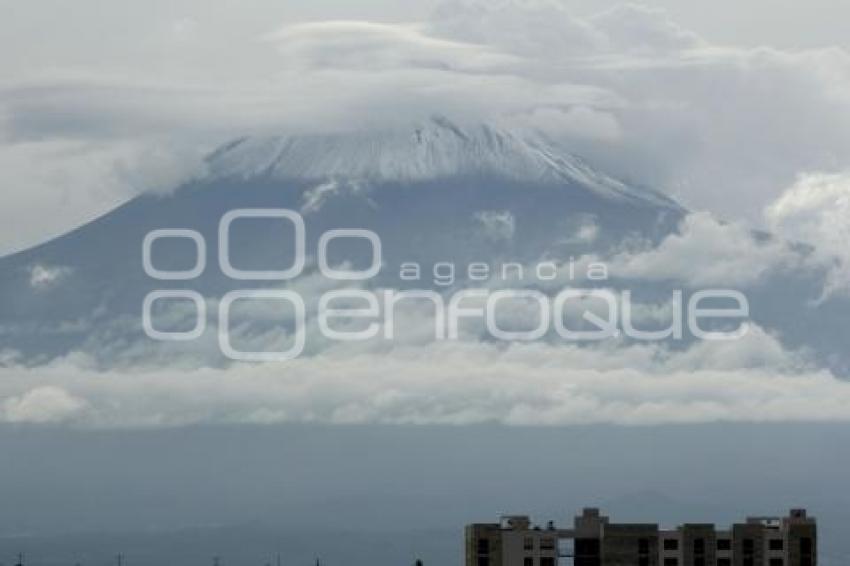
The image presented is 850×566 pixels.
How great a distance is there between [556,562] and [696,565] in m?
6.90

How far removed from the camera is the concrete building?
167625 mm

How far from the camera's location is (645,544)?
552 ft

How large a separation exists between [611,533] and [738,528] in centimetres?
649

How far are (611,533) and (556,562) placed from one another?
9.82ft

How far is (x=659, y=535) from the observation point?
16862 cm

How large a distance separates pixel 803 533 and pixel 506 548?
14.2 metres

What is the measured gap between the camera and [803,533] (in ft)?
553

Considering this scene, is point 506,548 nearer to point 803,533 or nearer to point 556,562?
point 556,562

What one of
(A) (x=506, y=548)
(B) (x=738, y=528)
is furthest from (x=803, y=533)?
(A) (x=506, y=548)

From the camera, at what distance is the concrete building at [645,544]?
167625mm

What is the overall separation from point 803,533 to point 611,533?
920 cm

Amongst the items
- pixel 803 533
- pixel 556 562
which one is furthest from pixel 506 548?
pixel 803 533

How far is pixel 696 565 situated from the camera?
16775 cm

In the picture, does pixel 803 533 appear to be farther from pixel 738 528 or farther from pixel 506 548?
pixel 506 548
